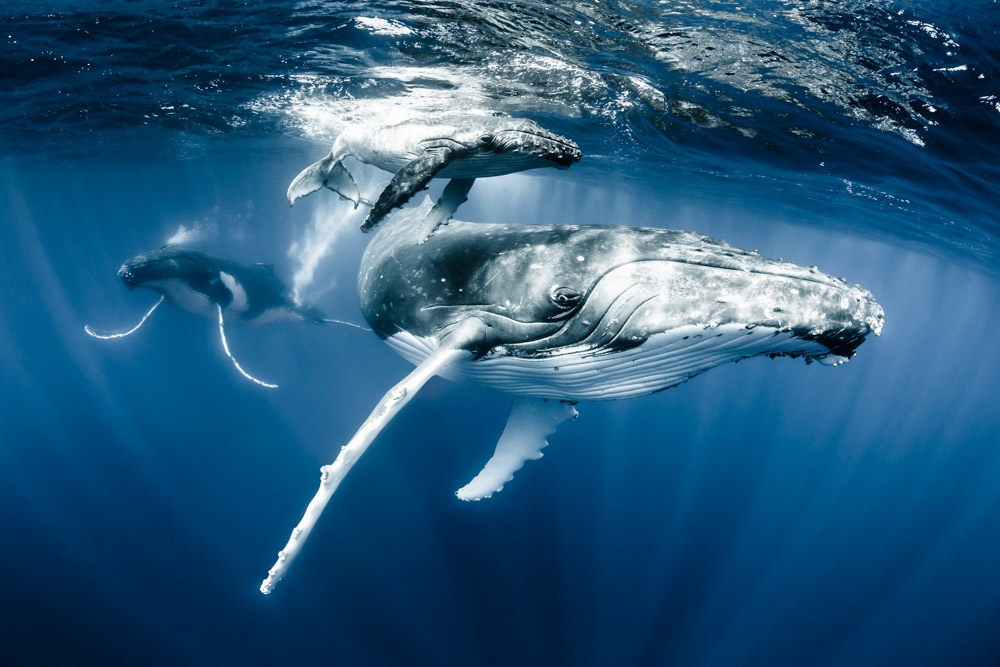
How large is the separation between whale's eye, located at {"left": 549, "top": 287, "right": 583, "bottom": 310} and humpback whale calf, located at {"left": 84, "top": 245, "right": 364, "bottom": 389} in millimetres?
10712

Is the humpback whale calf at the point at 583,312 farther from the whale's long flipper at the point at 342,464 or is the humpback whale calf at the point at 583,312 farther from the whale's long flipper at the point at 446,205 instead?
the whale's long flipper at the point at 446,205

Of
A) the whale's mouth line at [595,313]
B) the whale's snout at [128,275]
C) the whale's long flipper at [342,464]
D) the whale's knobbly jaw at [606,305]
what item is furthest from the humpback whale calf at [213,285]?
the whale's long flipper at [342,464]

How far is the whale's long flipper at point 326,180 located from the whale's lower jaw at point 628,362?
220cm

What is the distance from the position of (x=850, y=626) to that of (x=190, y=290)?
1995 centimetres

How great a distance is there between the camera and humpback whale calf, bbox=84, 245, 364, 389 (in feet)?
46.5

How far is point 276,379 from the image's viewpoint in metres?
18.9

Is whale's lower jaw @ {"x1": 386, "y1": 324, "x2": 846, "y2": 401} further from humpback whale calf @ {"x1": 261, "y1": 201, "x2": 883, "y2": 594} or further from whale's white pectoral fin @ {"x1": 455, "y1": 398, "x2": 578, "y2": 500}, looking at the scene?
whale's white pectoral fin @ {"x1": 455, "y1": 398, "x2": 578, "y2": 500}

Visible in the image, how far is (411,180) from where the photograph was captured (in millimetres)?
2725

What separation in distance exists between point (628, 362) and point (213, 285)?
15464 mm

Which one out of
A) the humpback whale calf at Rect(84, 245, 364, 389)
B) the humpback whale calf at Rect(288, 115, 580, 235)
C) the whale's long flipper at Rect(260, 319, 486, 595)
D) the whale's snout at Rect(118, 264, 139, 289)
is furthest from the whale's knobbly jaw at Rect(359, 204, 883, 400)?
the whale's snout at Rect(118, 264, 139, 289)

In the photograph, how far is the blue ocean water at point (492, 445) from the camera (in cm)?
810

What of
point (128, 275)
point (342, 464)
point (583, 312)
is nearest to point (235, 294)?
point (128, 275)

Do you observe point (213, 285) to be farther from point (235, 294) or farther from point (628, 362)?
point (628, 362)

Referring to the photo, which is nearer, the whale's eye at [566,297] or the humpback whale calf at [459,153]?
the humpback whale calf at [459,153]
